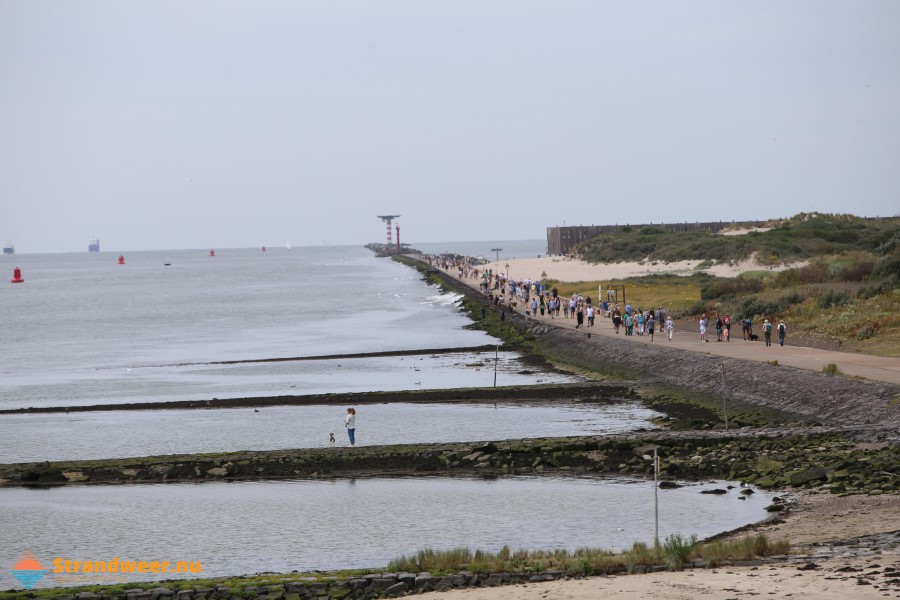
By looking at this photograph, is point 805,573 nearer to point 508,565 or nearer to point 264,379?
point 508,565

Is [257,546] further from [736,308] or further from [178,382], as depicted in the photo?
[736,308]

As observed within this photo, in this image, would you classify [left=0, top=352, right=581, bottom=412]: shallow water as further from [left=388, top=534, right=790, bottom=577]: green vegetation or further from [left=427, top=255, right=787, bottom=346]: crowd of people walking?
[left=388, top=534, right=790, bottom=577]: green vegetation

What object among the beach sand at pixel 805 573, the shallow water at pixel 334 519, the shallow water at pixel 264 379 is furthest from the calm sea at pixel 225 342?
the beach sand at pixel 805 573

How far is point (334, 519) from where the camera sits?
76.1ft

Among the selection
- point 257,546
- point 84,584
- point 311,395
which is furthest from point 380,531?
point 311,395

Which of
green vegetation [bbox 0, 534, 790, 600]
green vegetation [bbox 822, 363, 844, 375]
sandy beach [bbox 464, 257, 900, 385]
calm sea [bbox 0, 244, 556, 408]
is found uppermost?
green vegetation [bbox 822, 363, 844, 375]

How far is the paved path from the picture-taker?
111 ft

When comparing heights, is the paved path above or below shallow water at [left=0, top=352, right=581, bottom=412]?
above

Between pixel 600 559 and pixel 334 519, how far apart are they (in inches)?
300

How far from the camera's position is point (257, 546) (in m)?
21.2

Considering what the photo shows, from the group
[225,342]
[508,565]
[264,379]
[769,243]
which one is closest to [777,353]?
[264,379]

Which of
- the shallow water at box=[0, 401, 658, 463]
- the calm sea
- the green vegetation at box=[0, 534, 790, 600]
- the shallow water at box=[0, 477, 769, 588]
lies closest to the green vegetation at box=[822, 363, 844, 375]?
the shallow water at box=[0, 401, 658, 463]

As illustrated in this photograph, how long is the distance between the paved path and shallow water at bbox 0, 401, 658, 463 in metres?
5.13

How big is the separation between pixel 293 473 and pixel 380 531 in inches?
235
